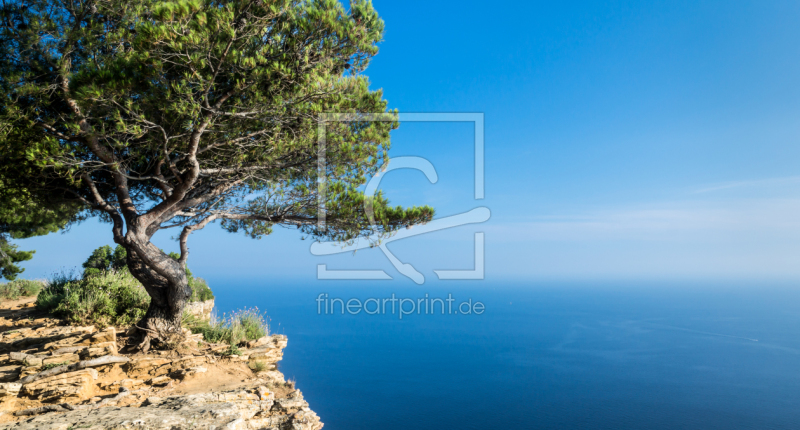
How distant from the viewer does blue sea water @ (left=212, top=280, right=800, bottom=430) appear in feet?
212

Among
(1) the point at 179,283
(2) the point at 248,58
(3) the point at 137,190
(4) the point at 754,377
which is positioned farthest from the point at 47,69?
(4) the point at 754,377

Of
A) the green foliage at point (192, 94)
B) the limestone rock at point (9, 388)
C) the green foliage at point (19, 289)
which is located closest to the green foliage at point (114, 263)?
the green foliage at point (19, 289)

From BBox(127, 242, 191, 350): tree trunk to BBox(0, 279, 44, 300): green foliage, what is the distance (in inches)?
483

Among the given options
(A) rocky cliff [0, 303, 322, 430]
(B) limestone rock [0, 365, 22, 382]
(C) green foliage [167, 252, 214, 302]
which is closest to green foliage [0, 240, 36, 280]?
(C) green foliage [167, 252, 214, 302]

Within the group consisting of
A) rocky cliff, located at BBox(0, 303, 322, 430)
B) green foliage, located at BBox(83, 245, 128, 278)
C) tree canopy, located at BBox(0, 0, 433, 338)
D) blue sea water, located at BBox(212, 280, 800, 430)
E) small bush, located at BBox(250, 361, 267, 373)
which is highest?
tree canopy, located at BBox(0, 0, 433, 338)

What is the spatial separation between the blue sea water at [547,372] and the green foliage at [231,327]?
26999mm

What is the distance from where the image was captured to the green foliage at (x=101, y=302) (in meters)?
8.40

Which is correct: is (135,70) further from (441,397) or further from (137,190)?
(441,397)

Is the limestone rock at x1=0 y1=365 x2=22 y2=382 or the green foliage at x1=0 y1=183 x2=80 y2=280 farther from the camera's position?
the green foliage at x1=0 y1=183 x2=80 y2=280

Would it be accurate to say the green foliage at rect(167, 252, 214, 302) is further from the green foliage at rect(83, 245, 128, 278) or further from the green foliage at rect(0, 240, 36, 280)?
the green foliage at rect(0, 240, 36, 280)

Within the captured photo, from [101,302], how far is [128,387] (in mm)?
3410

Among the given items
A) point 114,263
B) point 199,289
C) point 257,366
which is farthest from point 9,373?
point 114,263

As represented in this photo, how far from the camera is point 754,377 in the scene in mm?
83000

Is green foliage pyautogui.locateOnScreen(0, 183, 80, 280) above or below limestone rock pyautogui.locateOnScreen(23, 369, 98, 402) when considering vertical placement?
above
